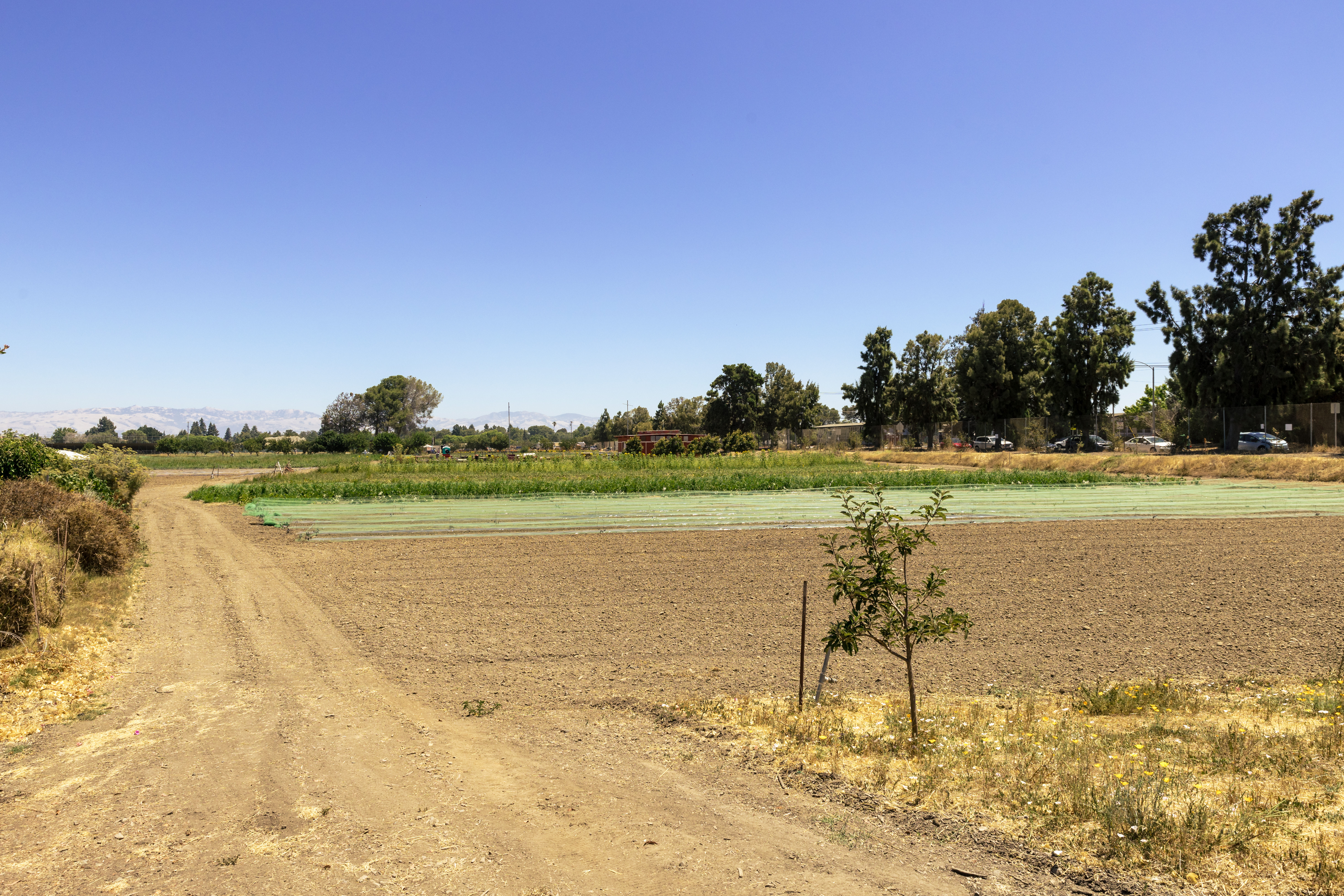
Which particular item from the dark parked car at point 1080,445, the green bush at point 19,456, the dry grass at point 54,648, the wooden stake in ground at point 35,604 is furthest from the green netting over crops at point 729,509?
the dark parked car at point 1080,445

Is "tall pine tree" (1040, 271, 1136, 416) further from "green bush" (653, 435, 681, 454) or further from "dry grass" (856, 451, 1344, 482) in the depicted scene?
"green bush" (653, 435, 681, 454)

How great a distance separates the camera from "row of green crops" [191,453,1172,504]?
112 ft

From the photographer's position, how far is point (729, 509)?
26609mm

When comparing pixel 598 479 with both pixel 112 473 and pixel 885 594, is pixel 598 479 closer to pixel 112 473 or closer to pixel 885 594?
pixel 112 473

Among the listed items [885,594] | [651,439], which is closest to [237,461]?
[651,439]

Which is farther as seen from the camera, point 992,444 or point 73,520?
point 992,444

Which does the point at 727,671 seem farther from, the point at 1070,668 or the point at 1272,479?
the point at 1272,479

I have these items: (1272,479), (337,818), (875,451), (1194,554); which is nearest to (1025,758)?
(337,818)

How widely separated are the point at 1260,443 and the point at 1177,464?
21.9 ft

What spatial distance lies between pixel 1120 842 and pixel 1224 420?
165 feet

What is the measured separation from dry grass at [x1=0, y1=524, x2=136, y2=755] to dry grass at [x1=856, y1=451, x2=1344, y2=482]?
42490 mm

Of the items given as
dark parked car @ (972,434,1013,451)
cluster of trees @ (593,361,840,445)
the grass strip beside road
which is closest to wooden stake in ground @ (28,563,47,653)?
the grass strip beside road

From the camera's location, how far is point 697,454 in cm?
6191

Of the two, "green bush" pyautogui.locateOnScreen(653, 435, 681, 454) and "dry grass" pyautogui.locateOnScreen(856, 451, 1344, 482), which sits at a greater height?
"green bush" pyautogui.locateOnScreen(653, 435, 681, 454)
